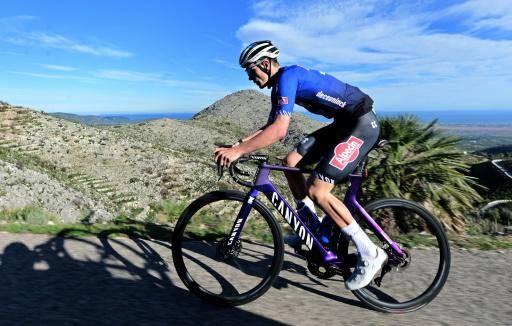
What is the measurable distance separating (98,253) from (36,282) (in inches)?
38.0

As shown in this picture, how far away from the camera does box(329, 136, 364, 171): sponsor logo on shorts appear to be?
153 inches

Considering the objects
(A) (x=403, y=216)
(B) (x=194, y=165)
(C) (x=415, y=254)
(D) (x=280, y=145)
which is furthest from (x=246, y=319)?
(D) (x=280, y=145)

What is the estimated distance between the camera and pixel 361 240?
154 inches

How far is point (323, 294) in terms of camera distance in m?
4.31

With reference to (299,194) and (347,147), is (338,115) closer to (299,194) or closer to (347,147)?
(347,147)

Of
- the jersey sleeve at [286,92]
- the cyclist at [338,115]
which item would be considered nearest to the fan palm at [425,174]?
the cyclist at [338,115]

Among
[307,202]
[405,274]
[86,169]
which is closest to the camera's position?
[307,202]

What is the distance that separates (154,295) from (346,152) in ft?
7.63

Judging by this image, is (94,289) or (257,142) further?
(94,289)

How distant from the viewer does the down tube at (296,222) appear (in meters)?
4.04

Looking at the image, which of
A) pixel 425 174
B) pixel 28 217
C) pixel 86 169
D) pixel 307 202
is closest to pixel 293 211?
pixel 307 202

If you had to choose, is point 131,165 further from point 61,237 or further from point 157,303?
point 157,303

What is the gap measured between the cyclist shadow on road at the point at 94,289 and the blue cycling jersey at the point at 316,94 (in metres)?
1.98

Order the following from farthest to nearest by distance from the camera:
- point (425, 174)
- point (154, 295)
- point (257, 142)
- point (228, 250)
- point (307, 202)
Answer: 1. point (425, 174)
2. point (307, 202)
3. point (228, 250)
4. point (154, 295)
5. point (257, 142)
